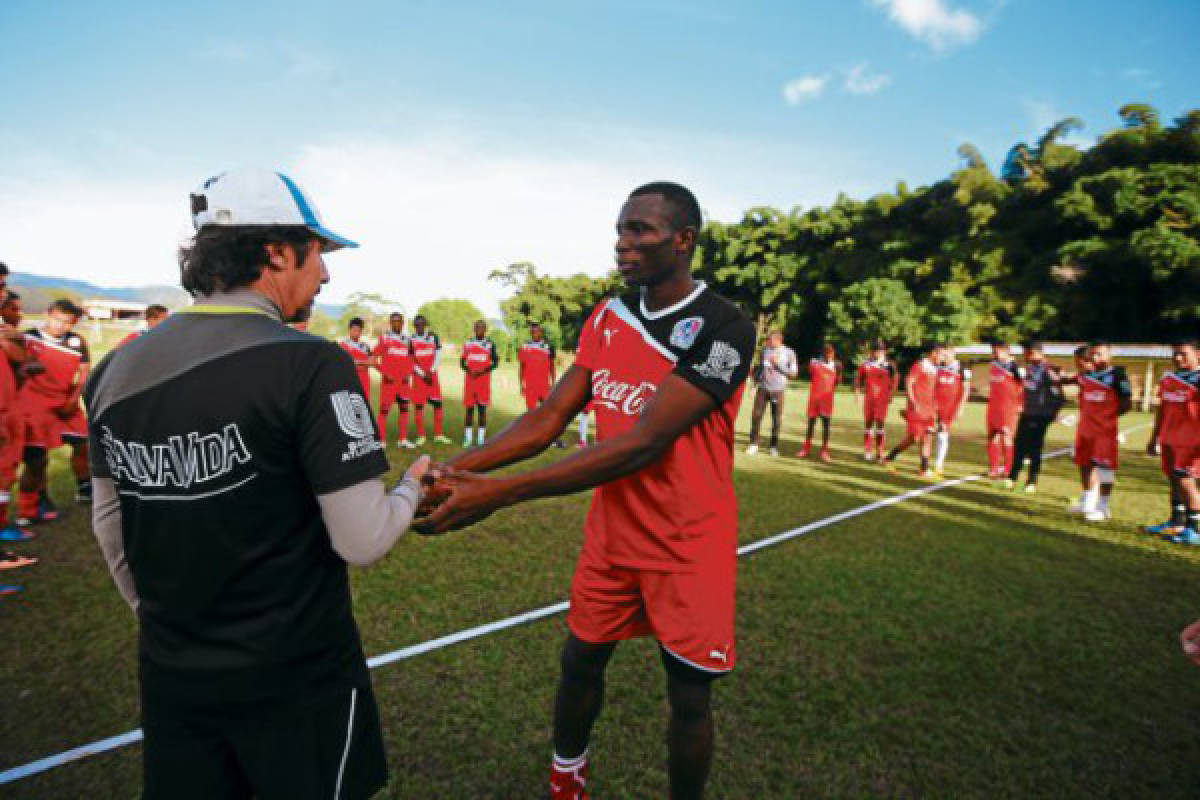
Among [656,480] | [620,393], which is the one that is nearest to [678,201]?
[620,393]

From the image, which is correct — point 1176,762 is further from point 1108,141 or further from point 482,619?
point 1108,141

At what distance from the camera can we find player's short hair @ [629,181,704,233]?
8.66ft

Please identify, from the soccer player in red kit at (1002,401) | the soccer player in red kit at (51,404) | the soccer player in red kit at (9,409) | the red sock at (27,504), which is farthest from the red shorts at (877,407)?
the red sock at (27,504)

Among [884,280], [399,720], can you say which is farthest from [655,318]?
[884,280]

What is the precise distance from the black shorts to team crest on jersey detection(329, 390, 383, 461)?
27.3 inches

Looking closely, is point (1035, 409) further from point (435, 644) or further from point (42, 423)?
point (42, 423)

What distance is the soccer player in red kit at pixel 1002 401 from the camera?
38.4ft

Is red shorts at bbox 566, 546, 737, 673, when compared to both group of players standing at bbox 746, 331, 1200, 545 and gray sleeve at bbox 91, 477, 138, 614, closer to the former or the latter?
gray sleeve at bbox 91, 477, 138, 614

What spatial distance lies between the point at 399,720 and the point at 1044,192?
53.4 m

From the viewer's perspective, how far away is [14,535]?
21.4 ft

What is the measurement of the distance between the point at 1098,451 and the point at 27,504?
14.2 meters

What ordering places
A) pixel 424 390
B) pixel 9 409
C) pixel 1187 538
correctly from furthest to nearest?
pixel 424 390 < pixel 1187 538 < pixel 9 409

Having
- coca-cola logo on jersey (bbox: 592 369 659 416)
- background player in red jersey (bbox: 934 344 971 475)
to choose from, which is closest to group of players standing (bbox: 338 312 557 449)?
background player in red jersey (bbox: 934 344 971 475)

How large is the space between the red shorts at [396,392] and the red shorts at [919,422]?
10.5 metres
